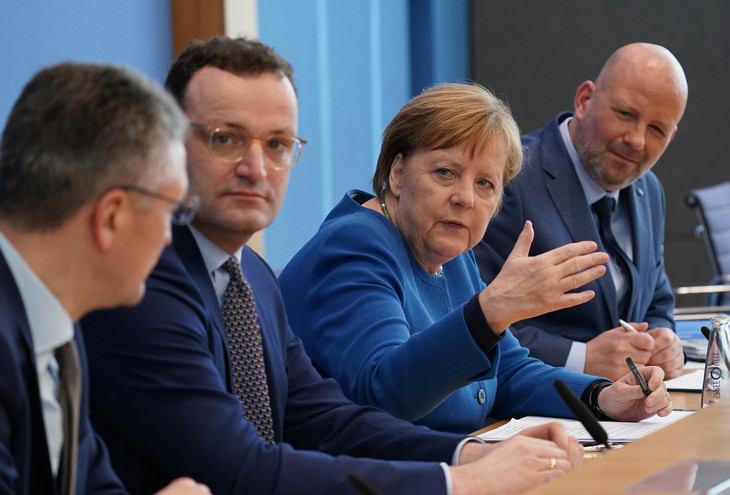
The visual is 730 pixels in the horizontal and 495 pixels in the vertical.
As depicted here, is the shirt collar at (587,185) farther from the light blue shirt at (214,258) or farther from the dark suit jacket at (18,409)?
the dark suit jacket at (18,409)

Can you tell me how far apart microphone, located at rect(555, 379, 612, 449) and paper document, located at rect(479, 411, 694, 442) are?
0.07 meters

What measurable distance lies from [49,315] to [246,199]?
0.51 meters

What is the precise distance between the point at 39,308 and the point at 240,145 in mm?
539

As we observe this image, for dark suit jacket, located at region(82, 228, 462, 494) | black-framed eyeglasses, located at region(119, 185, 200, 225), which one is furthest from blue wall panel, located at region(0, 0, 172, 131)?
black-framed eyeglasses, located at region(119, 185, 200, 225)

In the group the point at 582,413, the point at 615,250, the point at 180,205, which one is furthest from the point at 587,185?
the point at 180,205

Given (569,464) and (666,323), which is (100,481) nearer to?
(569,464)

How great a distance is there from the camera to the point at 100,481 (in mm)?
1304

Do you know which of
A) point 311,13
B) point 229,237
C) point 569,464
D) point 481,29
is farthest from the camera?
point 481,29

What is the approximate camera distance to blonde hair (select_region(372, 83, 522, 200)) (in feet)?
7.13

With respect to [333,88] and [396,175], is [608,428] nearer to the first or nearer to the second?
[396,175]

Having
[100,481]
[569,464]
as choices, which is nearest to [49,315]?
[100,481]

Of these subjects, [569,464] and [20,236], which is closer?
[20,236]

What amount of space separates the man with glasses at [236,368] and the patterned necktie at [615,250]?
4.89 feet

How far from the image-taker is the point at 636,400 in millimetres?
2045
